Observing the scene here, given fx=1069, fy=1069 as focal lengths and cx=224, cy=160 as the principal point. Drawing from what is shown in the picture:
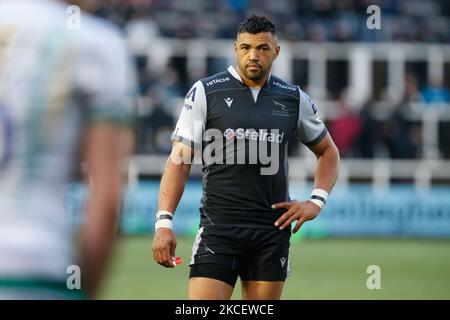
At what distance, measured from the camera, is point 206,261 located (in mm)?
5984

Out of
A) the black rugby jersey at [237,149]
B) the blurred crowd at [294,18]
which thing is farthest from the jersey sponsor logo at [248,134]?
A: the blurred crowd at [294,18]

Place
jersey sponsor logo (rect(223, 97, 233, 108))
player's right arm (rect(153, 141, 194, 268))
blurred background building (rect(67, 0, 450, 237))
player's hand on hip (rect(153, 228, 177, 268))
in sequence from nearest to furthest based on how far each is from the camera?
player's hand on hip (rect(153, 228, 177, 268))
player's right arm (rect(153, 141, 194, 268))
jersey sponsor logo (rect(223, 97, 233, 108))
blurred background building (rect(67, 0, 450, 237))

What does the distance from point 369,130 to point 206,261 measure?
15.6 metres

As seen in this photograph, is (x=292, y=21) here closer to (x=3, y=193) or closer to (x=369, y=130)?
(x=369, y=130)

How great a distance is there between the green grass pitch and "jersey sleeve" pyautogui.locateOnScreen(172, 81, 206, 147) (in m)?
5.75

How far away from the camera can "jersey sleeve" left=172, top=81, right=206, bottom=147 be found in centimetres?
601

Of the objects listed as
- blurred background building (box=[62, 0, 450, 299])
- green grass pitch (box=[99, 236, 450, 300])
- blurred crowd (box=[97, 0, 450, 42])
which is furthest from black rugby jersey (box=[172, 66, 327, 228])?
blurred crowd (box=[97, 0, 450, 42])

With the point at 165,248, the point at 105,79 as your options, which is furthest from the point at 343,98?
the point at 105,79

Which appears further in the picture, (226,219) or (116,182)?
(226,219)

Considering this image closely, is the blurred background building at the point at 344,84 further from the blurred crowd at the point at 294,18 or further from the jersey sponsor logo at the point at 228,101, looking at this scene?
the jersey sponsor logo at the point at 228,101

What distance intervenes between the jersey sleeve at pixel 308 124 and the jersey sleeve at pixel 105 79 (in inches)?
124

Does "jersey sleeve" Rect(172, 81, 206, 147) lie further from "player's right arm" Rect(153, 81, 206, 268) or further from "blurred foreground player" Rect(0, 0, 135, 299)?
"blurred foreground player" Rect(0, 0, 135, 299)

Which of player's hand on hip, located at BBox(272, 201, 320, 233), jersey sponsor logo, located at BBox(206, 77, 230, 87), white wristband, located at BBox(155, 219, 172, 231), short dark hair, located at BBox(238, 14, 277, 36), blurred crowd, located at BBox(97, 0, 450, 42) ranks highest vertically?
blurred crowd, located at BBox(97, 0, 450, 42)
